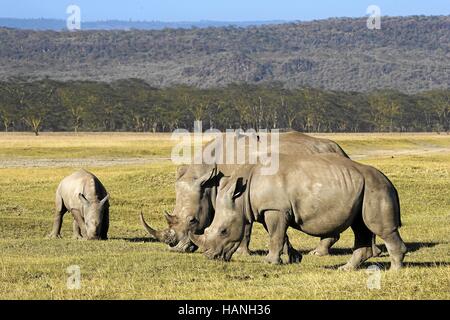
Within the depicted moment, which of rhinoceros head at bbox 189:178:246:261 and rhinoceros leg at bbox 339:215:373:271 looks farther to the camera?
rhinoceros head at bbox 189:178:246:261

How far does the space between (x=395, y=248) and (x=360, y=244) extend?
31.1 inches

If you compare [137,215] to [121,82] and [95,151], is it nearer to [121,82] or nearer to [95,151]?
[95,151]

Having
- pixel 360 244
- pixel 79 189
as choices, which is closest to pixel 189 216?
pixel 360 244

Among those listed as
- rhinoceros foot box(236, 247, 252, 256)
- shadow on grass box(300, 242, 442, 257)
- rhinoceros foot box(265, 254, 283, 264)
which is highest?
rhinoceros foot box(265, 254, 283, 264)

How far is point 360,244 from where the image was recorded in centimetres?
1446

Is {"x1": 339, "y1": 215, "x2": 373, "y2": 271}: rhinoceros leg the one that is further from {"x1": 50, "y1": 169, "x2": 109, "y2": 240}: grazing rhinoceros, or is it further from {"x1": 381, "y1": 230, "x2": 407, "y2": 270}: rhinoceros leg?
{"x1": 50, "y1": 169, "x2": 109, "y2": 240}: grazing rhinoceros

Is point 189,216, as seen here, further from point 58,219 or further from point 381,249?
point 58,219

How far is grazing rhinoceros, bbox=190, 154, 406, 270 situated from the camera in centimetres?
1375

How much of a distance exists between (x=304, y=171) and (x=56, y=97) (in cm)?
12879

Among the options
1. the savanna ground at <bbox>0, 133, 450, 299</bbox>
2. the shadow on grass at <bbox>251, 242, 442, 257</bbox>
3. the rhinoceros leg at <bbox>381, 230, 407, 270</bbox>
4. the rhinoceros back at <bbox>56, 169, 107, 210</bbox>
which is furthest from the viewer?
the rhinoceros back at <bbox>56, 169, 107, 210</bbox>

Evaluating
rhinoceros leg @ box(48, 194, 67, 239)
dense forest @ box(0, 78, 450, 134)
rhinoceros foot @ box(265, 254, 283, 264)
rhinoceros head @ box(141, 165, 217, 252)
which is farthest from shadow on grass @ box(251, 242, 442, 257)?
dense forest @ box(0, 78, 450, 134)

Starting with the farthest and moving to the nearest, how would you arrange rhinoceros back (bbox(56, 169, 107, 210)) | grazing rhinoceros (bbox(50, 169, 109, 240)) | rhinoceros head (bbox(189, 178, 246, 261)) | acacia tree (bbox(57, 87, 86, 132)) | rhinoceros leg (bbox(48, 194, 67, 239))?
acacia tree (bbox(57, 87, 86, 132)), rhinoceros leg (bbox(48, 194, 67, 239)), rhinoceros back (bbox(56, 169, 107, 210)), grazing rhinoceros (bbox(50, 169, 109, 240)), rhinoceros head (bbox(189, 178, 246, 261))

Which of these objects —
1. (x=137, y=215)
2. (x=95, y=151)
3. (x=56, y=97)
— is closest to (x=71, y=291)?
(x=137, y=215)

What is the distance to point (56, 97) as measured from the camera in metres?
140
